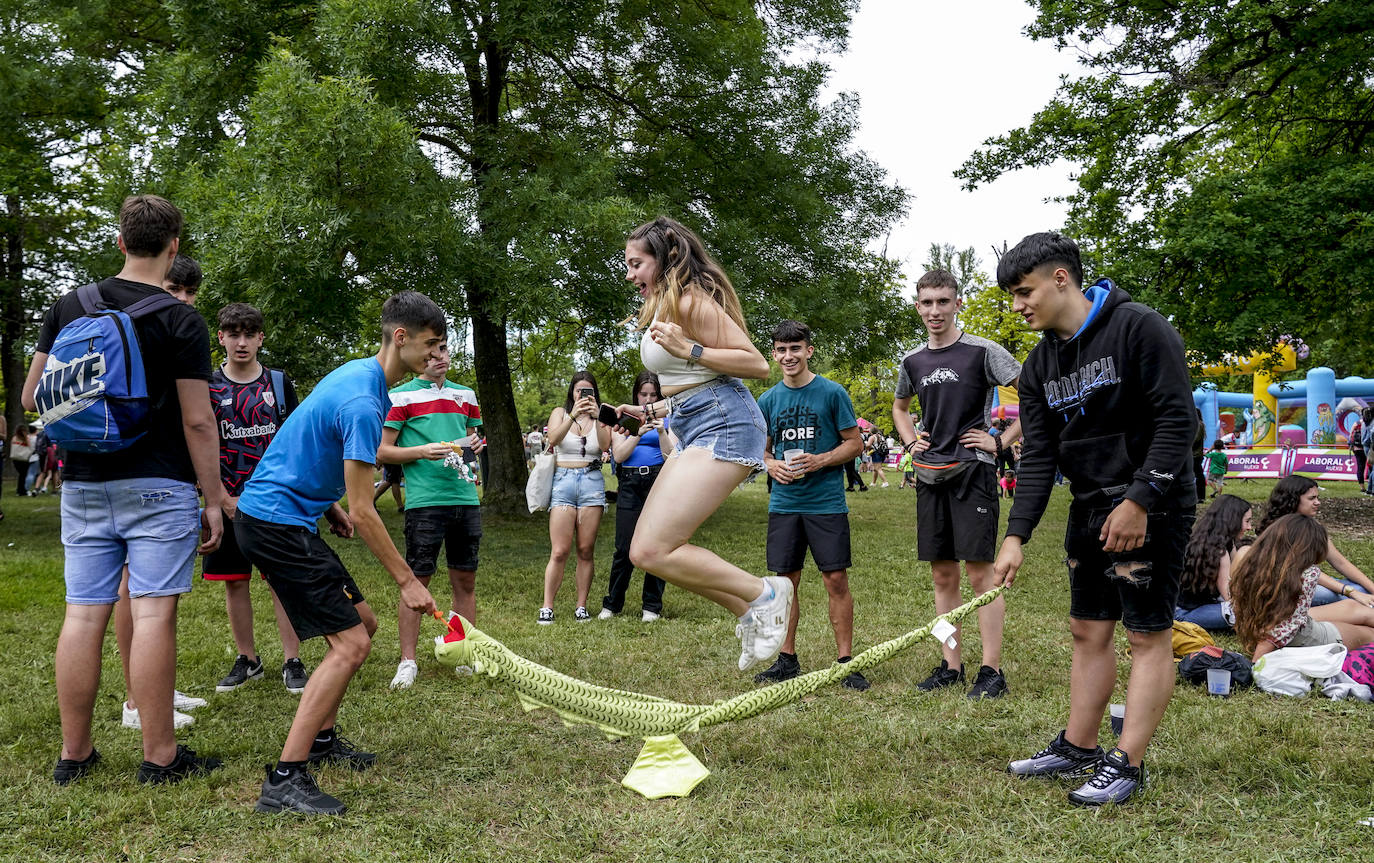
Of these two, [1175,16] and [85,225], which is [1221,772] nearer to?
[1175,16]

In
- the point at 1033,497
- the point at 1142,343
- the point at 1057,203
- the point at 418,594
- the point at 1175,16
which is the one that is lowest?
the point at 418,594

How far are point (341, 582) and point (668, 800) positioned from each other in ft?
4.98

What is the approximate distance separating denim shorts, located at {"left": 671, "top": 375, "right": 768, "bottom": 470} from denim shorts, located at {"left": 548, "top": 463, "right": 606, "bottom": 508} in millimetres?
3912

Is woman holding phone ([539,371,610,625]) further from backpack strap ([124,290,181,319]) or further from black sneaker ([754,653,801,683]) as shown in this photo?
backpack strap ([124,290,181,319])

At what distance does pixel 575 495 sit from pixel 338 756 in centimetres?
408

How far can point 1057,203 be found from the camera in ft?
51.1

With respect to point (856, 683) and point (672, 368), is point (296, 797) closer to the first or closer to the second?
point (672, 368)

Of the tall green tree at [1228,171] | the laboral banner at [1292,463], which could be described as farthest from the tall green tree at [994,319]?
the tall green tree at [1228,171]

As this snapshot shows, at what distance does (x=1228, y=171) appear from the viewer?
1411 centimetres

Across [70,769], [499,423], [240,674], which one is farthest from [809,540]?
[499,423]

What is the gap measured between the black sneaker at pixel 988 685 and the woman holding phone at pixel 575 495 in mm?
3590

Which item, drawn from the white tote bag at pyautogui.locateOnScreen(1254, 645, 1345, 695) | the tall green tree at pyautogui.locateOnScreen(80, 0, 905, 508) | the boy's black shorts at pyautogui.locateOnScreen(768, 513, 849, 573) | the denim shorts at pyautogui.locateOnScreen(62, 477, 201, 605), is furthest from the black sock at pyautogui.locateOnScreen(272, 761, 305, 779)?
the tall green tree at pyautogui.locateOnScreen(80, 0, 905, 508)

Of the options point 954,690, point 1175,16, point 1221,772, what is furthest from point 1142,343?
point 1175,16

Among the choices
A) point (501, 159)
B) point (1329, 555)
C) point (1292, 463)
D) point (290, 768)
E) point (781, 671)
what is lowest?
point (1292, 463)
